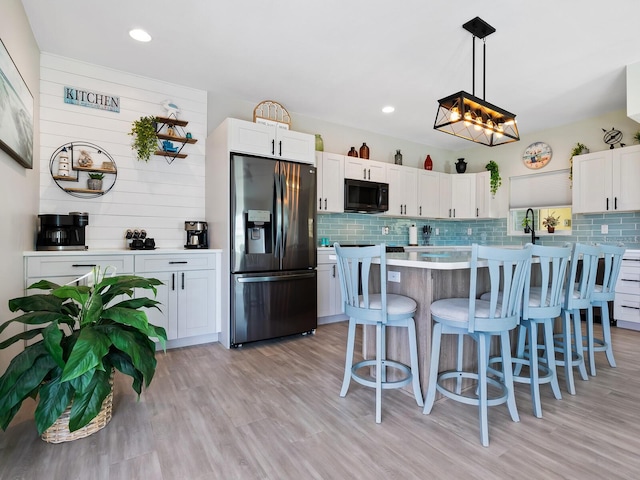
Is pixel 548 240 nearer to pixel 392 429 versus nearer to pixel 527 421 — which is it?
pixel 527 421

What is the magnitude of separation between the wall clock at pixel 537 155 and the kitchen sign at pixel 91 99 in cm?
557

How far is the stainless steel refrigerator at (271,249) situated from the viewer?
3.30 m

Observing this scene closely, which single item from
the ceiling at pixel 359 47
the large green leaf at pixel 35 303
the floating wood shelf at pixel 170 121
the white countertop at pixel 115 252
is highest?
the ceiling at pixel 359 47

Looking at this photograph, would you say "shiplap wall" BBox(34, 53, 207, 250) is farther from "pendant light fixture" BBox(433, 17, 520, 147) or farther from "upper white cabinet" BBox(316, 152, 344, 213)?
"pendant light fixture" BBox(433, 17, 520, 147)

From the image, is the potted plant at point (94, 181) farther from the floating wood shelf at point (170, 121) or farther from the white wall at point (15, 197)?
the floating wood shelf at point (170, 121)

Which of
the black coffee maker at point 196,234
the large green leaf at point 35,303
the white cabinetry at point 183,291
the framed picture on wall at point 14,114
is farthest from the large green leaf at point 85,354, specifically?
the black coffee maker at point 196,234

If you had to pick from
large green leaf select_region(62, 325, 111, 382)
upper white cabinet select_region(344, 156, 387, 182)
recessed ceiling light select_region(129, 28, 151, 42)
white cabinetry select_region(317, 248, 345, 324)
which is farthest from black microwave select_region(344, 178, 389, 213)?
large green leaf select_region(62, 325, 111, 382)

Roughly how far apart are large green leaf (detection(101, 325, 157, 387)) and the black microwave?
3.21 meters

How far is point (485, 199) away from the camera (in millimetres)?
5695

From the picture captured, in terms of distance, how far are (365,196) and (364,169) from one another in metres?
0.38

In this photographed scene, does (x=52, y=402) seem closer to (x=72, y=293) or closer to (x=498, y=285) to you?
(x=72, y=293)

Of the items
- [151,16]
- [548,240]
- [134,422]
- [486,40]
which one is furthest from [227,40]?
[548,240]

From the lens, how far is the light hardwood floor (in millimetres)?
1566

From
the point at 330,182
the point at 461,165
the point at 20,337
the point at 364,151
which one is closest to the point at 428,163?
the point at 461,165
